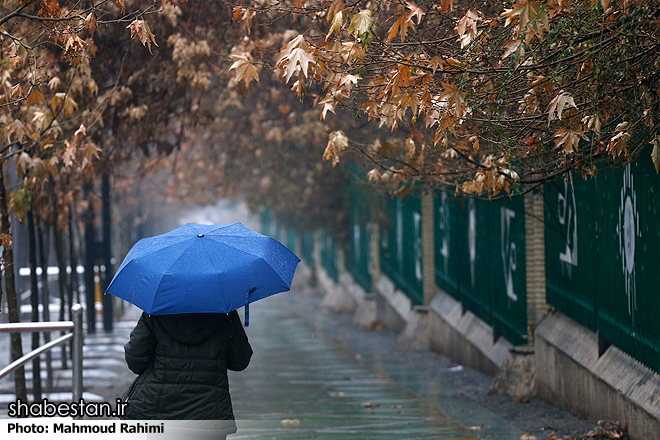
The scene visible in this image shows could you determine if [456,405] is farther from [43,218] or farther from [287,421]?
[43,218]

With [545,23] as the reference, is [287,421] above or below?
below

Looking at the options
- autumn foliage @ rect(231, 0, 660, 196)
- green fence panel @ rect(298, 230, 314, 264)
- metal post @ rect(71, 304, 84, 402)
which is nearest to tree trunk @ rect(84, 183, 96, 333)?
metal post @ rect(71, 304, 84, 402)

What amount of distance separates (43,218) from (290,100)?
8062mm

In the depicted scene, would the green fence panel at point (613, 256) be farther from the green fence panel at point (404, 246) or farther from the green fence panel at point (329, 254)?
the green fence panel at point (329, 254)

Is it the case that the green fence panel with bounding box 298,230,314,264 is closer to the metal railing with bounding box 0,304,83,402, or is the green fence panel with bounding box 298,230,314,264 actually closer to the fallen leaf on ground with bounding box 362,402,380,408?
the fallen leaf on ground with bounding box 362,402,380,408

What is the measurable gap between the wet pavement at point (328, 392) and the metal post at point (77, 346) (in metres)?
1.69

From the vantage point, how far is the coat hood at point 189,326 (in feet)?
15.8

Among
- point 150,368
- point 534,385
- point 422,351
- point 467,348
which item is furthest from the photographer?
point 422,351

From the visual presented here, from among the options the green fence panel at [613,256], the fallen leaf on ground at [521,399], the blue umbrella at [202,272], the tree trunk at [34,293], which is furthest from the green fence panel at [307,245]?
the blue umbrella at [202,272]

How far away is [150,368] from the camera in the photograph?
4.86m

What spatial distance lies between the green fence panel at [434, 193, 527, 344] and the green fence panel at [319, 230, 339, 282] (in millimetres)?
12235

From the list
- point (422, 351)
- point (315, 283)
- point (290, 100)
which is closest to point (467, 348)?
point (422, 351)

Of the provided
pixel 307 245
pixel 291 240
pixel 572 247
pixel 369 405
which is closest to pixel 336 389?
pixel 369 405

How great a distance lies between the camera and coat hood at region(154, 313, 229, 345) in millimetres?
4809
